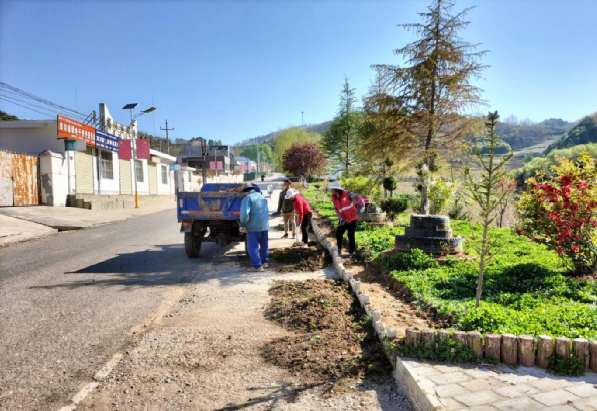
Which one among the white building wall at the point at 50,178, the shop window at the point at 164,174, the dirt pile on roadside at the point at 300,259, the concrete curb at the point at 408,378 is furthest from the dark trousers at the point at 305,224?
the shop window at the point at 164,174

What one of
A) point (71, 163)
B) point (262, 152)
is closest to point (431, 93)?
point (71, 163)

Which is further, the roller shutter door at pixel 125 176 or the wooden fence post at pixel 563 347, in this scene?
the roller shutter door at pixel 125 176

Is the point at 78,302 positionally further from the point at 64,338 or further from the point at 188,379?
the point at 188,379

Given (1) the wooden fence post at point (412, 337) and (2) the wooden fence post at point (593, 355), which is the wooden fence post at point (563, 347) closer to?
(2) the wooden fence post at point (593, 355)

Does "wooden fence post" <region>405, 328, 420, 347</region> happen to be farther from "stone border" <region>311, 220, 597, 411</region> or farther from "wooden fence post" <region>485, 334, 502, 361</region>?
"wooden fence post" <region>485, 334, 502, 361</region>

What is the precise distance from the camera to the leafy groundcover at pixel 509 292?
3676 millimetres

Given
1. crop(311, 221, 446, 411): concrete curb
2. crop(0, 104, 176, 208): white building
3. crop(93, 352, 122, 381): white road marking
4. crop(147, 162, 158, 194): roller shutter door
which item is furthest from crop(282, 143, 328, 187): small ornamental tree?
crop(93, 352, 122, 381): white road marking

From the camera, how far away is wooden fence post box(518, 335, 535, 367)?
10.5 feet

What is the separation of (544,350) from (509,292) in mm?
1939

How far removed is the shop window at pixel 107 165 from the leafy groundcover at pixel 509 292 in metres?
21.5

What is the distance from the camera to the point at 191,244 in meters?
8.41

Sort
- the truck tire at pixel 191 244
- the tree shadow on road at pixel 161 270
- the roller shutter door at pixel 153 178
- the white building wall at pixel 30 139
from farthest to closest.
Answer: the roller shutter door at pixel 153 178, the white building wall at pixel 30 139, the truck tire at pixel 191 244, the tree shadow on road at pixel 161 270

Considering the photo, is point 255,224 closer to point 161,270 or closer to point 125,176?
point 161,270

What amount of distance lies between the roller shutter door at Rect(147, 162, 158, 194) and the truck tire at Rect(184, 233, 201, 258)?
1040 inches
